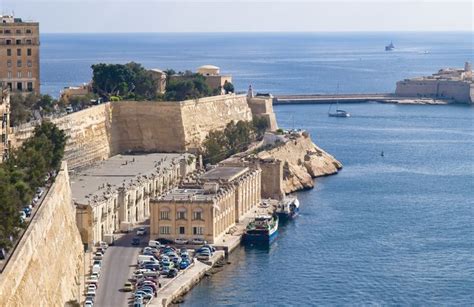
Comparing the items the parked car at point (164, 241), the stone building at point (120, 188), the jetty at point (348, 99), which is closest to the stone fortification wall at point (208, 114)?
the stone building at point (120, 188)

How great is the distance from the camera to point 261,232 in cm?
4106

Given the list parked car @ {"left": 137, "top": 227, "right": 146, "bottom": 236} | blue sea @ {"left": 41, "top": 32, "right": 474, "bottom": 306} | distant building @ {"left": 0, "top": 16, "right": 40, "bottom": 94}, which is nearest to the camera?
blue sea @ {"left": 41, "top": 32, "right": 474, "bottom": 306}

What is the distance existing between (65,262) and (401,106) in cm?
7563

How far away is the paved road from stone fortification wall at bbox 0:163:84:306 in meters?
0.86

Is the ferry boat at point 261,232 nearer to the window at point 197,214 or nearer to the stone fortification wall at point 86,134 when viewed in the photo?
the window at point 197,214

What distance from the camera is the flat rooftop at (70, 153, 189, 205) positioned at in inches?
1625

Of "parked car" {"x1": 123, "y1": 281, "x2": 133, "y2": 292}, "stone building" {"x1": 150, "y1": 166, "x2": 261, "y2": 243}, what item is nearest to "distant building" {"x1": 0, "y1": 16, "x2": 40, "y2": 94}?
"stone building" {"x1": 150, "y1": 166, "x2": 261, "y2": 243}

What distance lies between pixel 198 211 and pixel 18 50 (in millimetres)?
14043

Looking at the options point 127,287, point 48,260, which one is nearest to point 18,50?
point 127,287

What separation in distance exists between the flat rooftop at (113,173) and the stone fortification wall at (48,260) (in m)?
7.31

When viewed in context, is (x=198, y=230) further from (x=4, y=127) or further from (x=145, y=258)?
(x=4, y=127)

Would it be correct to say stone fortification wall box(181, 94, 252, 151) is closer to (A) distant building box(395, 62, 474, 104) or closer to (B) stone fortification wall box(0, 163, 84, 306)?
(B) stone fortification wall box(0, 163, 84, 306)

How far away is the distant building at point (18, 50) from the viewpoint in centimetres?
4928

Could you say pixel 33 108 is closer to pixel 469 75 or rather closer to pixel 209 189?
pixel 209 189
